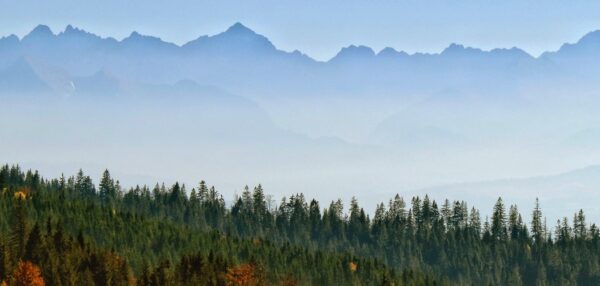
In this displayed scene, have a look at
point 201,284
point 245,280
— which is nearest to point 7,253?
point 201,284

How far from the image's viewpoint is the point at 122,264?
170 m

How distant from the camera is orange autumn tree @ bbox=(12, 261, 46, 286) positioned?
14338 centimetres

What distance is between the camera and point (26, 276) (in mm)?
144875

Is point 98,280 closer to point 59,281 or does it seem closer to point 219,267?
point 59,281

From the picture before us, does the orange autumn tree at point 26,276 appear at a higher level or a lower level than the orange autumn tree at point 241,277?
lower

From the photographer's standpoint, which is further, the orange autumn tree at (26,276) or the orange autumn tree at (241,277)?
the orange autumn tree at (241,277)

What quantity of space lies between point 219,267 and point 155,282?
38.3 m

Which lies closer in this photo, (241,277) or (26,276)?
(26,276)

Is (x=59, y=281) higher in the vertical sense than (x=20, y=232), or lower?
lower

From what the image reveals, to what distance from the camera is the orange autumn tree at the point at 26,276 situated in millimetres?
143375

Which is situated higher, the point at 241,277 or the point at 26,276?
the point at 241,277

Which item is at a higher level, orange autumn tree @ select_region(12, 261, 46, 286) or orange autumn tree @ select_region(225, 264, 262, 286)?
orange autumn tree @ select_region(225, 264, 262, 286)

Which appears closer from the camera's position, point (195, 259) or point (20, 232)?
point (20, 232)

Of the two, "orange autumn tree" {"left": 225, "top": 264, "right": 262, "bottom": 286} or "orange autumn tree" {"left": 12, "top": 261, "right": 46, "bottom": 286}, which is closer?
"orange autumn tree" {"left": 12, "top": 261, "right": 46, "bottom": 286}
